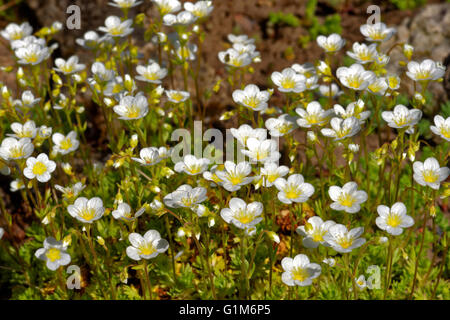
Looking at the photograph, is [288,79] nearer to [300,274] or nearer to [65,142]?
[300,274]

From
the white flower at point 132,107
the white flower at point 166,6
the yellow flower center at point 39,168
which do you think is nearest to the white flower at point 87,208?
the yellow flower center at point 39,168

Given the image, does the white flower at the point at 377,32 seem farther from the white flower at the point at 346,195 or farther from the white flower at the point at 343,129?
the white flower at the point at 346,195

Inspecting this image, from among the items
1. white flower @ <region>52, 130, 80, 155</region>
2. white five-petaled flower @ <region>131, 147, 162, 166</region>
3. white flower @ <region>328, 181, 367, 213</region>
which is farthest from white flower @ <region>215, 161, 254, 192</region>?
white flower @ <region>52, 130, 80, 155</region>

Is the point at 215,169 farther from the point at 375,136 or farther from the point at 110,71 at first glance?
the point at 375,136

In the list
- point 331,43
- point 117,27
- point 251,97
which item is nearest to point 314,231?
point 251,97

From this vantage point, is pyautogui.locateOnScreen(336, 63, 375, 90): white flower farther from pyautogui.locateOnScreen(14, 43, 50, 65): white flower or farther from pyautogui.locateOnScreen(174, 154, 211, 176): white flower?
pyautogui.locateOnScreen(14, 43, 50, 65): white flower

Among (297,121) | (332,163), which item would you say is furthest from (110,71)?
(332,163)
